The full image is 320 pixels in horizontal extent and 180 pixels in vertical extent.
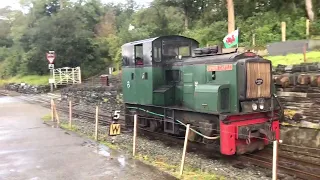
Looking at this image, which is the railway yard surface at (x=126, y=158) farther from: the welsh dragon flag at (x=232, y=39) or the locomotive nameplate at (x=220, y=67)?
the welsh dragon flag at (x=232, y=39)

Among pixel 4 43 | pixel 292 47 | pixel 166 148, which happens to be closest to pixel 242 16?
pixel 292 47

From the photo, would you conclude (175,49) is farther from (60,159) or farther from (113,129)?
(60,159)

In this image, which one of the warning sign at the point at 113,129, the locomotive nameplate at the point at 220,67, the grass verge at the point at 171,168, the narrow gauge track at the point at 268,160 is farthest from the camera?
the warning sign at the point at 113,129

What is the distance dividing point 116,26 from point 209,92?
37.5 metres

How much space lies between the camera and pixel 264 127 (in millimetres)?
8375

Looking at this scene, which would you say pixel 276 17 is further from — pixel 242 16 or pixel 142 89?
pixel 142 89

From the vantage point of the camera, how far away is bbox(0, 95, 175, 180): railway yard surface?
7.00 meters

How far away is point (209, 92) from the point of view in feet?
26.8

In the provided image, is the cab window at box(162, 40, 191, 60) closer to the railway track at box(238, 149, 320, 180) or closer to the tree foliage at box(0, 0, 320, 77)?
the railway track at box(238, 149, 320, 180)

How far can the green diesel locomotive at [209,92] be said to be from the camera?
26.2ft

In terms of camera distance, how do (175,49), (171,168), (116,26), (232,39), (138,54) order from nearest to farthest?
(171,168) → (175,49) → (138,54) → (232,39) → (116,26)

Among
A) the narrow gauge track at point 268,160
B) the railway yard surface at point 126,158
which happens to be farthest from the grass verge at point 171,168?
the narrow gauge track at point 268,160

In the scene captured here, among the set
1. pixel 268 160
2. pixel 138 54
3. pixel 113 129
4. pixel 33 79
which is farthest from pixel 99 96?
pixel 33 79

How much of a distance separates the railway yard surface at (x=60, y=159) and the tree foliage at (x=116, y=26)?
1278 centimetres
